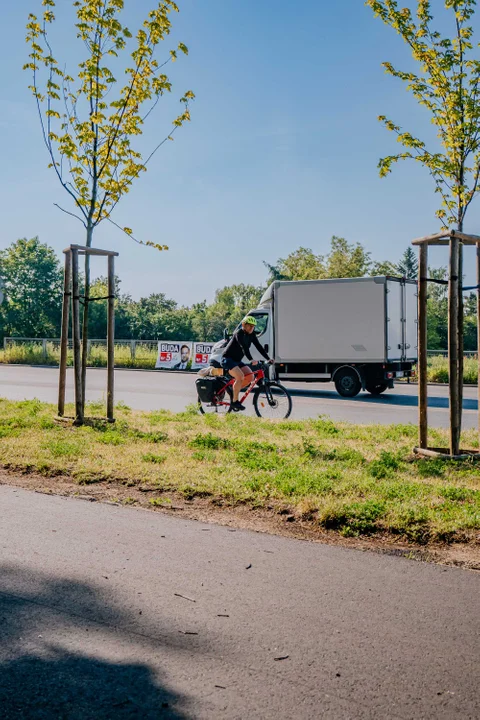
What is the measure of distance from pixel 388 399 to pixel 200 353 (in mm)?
15129

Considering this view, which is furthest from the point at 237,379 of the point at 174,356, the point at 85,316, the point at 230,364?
the point at 174,356

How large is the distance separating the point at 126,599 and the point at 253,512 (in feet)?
7.05

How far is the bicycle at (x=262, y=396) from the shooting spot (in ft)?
42.4

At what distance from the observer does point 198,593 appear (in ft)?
12.3

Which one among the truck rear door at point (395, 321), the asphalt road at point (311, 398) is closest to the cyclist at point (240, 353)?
the asphalt road at point (311, 398)

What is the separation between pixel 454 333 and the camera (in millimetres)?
7445

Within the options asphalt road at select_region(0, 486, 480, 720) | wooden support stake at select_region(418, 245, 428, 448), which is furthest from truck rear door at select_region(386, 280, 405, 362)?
asphalt road at select_region(0, 486, 480, 720)

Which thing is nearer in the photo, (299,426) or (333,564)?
(333,564)

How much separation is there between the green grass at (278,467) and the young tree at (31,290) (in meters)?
49.2

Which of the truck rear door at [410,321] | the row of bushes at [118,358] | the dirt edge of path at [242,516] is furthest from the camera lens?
the row of bushes at [118,358]

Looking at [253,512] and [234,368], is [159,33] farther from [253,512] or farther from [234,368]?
[253,512]

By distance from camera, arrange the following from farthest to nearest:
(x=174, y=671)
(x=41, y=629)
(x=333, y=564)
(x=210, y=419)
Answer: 1. (x=210, y=419)
2. (x=333, y=564)
3. (x=41, y=629)
4. (x=174, y=671)

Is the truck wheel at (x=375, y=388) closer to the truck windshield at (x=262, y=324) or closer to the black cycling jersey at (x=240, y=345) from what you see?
the truck windshield at (x=262, y=324)

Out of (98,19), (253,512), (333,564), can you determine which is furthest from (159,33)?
(333,564)
